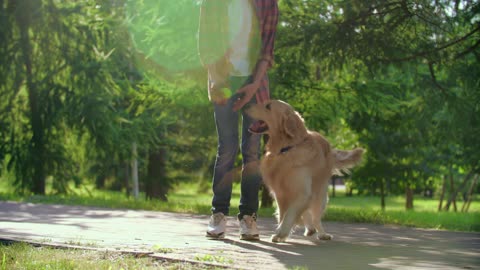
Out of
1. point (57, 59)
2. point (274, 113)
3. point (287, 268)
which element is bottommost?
point (287, 268)

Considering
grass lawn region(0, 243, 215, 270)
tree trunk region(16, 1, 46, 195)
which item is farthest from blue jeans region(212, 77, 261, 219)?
tree trunk region(16, 1, 46, 195)

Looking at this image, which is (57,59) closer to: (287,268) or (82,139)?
(82,139)

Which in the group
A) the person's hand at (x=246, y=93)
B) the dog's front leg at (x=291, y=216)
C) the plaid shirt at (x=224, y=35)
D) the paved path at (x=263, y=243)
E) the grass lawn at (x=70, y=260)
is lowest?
the grass lawn at (x=70, y=260)

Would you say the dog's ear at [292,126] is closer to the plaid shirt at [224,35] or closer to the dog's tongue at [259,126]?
the dog's tongue at [259,126]

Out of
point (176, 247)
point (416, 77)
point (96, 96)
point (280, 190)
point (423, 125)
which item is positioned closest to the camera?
point (176, 247)

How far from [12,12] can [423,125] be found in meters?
9.52

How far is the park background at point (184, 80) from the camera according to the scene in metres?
8.71

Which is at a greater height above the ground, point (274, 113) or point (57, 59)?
point (57, 59)

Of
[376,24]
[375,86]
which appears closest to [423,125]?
[375,86]

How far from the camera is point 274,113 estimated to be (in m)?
5.03

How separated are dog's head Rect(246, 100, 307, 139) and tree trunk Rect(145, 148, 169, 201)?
673 inches

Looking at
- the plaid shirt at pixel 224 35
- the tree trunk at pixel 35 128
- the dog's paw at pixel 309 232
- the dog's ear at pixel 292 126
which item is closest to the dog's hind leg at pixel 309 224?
the dog's paw at pixel 309 232

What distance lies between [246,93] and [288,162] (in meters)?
0.63

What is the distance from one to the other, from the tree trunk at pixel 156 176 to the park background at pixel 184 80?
1.55 feet
